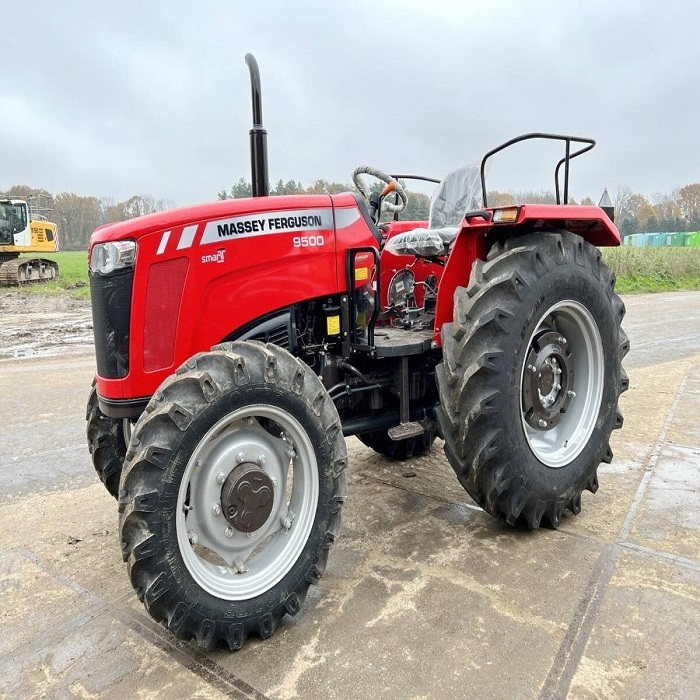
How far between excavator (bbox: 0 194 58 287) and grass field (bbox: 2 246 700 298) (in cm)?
58

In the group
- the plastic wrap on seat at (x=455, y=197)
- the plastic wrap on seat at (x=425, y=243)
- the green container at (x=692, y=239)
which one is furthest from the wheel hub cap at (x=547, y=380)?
the green container at (x=692, y=239)

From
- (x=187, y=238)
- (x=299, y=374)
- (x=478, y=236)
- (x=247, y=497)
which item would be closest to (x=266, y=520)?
(x=247, y=497)

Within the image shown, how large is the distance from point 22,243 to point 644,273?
2209 centimetres

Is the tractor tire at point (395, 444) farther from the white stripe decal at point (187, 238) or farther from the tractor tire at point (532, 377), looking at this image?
the white stripe decal at point (187, 238)

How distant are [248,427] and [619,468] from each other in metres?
2.68

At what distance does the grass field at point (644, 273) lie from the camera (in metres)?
20.3

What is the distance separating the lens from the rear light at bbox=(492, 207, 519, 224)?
2.86 meters

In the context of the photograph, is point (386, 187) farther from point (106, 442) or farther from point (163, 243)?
point (106, 442)

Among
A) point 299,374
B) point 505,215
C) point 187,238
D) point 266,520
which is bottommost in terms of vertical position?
point 266,520

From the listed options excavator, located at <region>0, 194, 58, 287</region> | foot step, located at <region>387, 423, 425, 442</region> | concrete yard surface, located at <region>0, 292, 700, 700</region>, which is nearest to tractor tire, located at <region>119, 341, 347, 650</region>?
concrete yard surface, located at <region>0, 292, 700, 700</region>

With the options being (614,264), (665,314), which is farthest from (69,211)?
(665,314)

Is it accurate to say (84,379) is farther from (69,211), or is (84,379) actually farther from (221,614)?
(69,211)

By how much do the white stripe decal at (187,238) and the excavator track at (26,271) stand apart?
20730 mm

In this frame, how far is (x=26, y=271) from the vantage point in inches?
840
